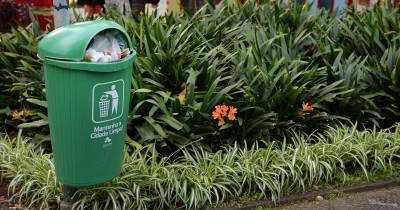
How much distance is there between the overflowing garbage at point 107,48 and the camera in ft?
13.2

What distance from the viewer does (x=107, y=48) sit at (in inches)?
163

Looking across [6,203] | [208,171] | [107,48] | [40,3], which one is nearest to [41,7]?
[40,3]

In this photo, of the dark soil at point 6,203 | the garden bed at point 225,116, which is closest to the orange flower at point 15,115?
the garden bed at point 225,116

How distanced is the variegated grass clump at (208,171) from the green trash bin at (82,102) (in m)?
0.43

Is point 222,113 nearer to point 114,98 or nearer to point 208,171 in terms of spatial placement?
point 208,171

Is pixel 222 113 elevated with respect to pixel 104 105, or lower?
lower

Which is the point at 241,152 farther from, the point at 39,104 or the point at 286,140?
the point at 39,104

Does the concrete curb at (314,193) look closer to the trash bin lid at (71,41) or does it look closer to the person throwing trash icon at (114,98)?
the person throwing trash icon at (114,98)

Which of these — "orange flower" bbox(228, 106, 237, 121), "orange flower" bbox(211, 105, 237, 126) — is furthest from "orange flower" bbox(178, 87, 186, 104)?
"orange flower" bbox(228, 106, 237, 121)

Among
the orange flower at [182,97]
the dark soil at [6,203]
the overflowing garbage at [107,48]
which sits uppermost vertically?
the overflowing garbage at [107,48]

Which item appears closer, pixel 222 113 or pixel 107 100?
pixel 107 100

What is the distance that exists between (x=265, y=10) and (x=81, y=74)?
4.82 m

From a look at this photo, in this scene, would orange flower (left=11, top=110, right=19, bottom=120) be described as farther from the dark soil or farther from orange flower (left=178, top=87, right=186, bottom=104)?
orange flower (left=178, top=87, right=186, bottom=104)

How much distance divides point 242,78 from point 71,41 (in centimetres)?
232
